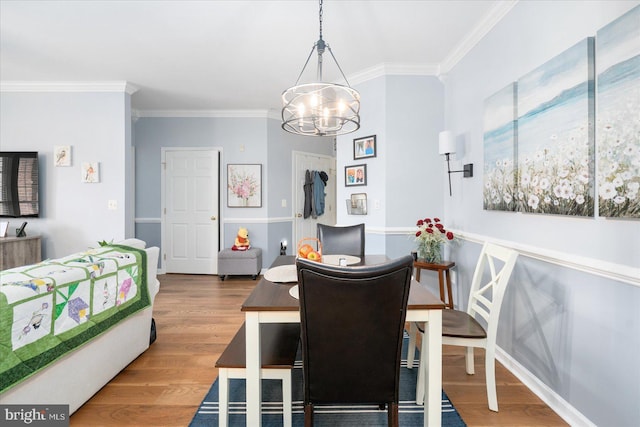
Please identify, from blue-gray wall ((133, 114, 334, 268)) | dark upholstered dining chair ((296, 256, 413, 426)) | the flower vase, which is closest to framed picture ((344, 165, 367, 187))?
the flower vase

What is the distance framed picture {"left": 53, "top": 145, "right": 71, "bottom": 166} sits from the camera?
3.86m

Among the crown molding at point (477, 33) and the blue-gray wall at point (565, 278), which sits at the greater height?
the crown molding at point (477, 33)

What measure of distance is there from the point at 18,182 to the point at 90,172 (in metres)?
0.80

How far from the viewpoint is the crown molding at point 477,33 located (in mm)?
2309

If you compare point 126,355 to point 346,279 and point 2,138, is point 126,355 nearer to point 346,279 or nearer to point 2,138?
point 346,279

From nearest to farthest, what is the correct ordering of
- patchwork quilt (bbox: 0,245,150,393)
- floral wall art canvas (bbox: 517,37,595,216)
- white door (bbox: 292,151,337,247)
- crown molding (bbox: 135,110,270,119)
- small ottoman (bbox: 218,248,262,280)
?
patchwork quilt (bbox: 0,245,150,393)
floral wall art canvas (bbox: 517,37,595,216)
small ottoman (bbox: 218,248,262,280)
crown molding (bbox: 135,110,270,119)
white door (bbox: 292,151,337,247)

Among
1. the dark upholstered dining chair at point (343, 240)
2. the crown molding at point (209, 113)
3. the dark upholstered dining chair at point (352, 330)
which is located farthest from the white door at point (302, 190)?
the dark upholstered dining chair at point (352, 330)

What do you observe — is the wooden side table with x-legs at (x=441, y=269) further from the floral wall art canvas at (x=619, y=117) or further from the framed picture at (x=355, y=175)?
the floral wall art canvas at (x=619, y=117)

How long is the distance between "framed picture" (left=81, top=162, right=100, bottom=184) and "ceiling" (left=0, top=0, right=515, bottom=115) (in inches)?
38.5

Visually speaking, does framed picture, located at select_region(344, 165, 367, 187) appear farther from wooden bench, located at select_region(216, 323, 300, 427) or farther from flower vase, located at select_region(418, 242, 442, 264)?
wooden bench, located at select_region(216, 323, 300, 427)

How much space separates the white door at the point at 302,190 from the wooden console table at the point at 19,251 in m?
3.35

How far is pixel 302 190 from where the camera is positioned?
5590 mm

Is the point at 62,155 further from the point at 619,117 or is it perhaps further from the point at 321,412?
the point at 619,117

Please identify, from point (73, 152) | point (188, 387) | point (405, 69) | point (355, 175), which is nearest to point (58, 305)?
point (188, 387)
